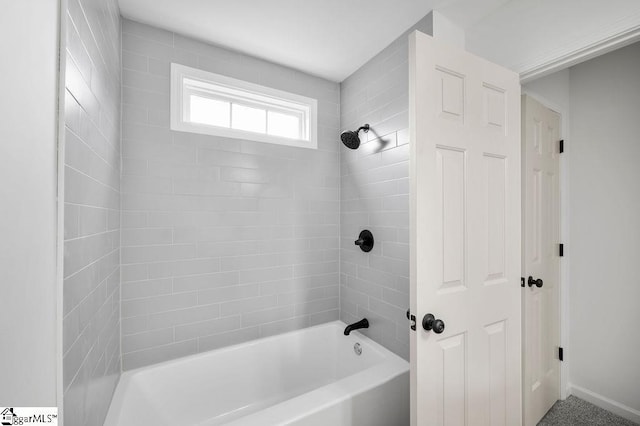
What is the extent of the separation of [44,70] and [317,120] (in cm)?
186

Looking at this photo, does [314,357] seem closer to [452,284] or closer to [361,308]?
[361,308]

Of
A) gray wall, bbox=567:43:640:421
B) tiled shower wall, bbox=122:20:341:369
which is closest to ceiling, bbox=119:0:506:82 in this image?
tiled shower wall, bbox=122:20:341:369

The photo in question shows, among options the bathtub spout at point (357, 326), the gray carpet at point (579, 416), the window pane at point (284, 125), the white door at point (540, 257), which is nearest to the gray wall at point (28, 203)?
the window pane at point (284, 125)

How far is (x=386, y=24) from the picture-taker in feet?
5.60

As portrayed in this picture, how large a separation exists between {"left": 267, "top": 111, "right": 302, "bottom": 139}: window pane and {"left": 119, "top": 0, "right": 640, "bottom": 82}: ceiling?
459 mm

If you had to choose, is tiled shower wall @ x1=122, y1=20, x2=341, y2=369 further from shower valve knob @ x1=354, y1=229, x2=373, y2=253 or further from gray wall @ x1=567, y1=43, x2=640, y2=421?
gray wall @ x1=567, y1=43, x2=640, y2=421

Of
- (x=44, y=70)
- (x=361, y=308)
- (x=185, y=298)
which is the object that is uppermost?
(x=44, y=70)

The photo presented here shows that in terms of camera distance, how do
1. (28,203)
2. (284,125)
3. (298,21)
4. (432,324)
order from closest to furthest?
(28,203) → (432,324) → (298,21) → (284,125)

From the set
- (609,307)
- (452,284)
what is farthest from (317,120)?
(609,307)

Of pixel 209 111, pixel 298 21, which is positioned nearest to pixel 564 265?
pixel 298 21

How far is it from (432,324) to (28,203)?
132 cm

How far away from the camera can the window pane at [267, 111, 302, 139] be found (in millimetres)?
2172

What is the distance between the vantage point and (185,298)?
1805mm

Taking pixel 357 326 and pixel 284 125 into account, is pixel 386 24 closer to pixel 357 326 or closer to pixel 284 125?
pixel 284 125
